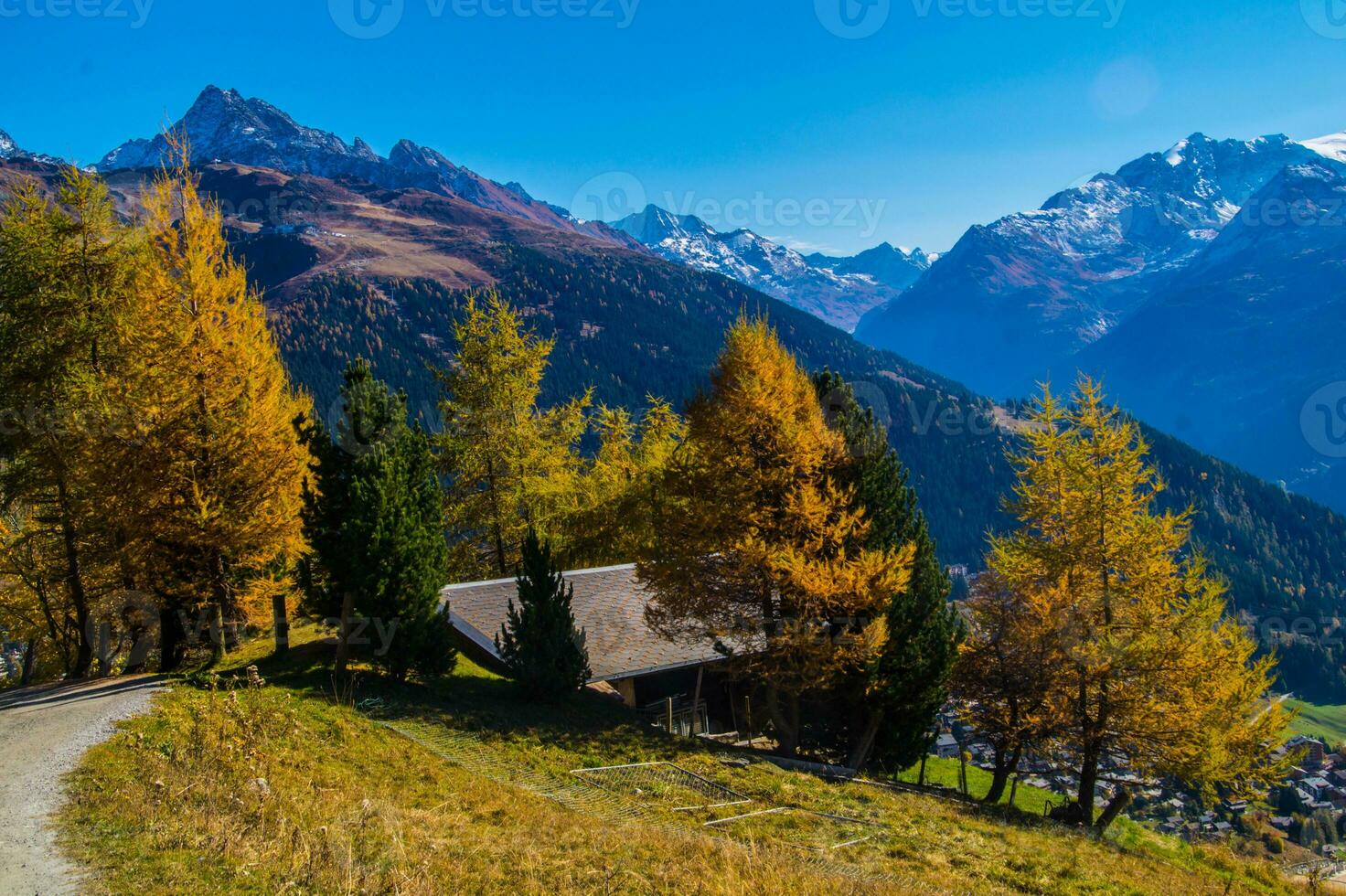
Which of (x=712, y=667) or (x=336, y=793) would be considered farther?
(x=712, y=667)

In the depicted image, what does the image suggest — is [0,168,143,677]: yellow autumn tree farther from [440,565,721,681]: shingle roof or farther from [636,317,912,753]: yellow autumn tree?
[636,317,912,753]: yellow autumn tree

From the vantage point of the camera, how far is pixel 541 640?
21.2m

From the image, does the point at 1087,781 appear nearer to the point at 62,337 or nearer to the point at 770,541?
the point at 770,541

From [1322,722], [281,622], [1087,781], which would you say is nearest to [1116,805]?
[1087,781]

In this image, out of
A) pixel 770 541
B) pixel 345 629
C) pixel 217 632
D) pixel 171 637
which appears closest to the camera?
pixel 345 629

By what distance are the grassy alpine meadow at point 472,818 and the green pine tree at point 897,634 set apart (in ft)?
10.1

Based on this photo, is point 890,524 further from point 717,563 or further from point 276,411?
point 276,411

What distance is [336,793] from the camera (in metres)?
12.1

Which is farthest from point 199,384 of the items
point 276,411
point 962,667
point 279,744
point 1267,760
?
point 1267,760

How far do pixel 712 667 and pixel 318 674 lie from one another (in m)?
11.1

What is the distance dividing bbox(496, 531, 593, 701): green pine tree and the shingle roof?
2.37 m

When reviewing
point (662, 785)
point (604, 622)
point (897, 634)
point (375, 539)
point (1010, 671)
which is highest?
point (375, 539)

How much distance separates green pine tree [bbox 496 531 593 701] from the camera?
2100cm

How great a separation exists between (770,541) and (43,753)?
1605cm
